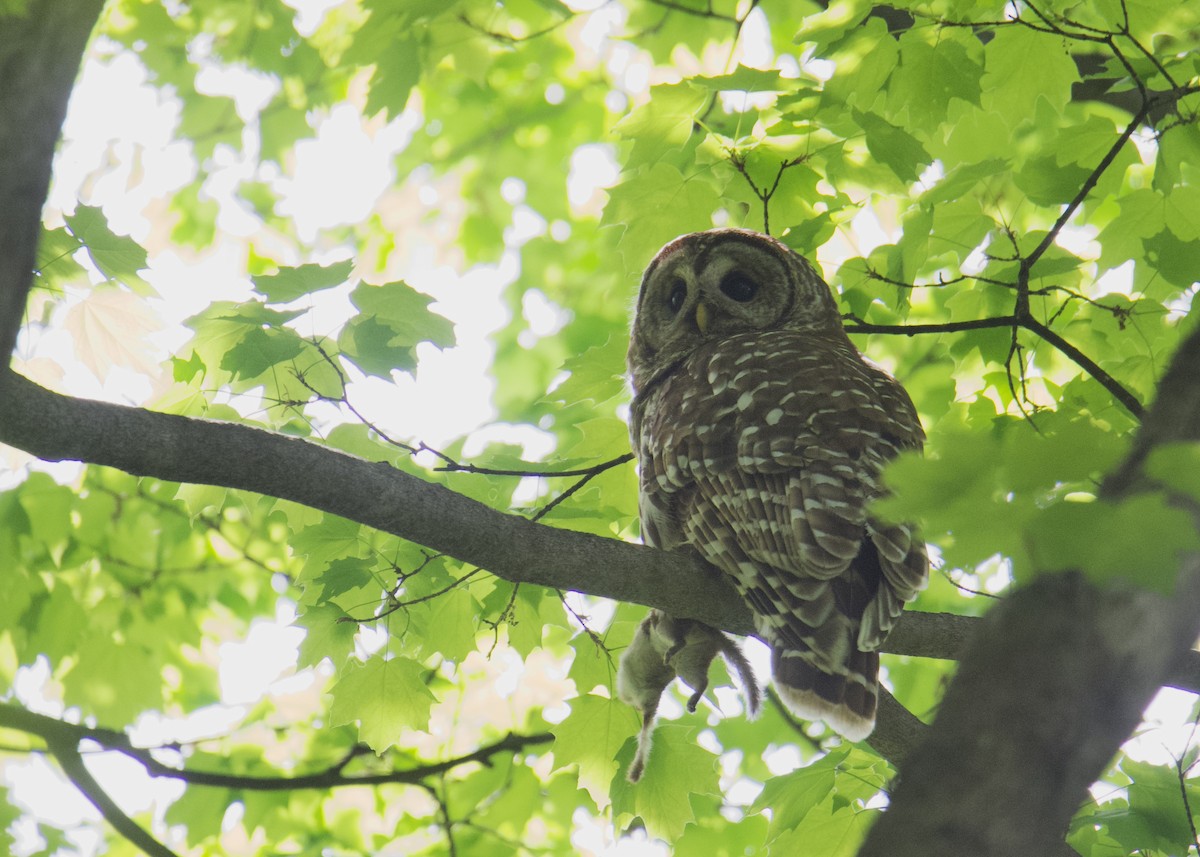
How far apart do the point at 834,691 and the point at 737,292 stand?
86.2 inches

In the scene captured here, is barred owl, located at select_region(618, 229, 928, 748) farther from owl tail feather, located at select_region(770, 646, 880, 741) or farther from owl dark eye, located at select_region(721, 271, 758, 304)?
owl dark eye, located at select_region(721, 271, 758, 304)

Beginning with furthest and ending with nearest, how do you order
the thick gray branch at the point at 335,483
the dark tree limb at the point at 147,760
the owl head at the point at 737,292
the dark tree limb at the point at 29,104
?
the owl head at the point at 737,292 → the dark tree limb at the point at 147,760 → the thick gray branch at the point at 335,483 → the dark tree limb at the point at 29,104

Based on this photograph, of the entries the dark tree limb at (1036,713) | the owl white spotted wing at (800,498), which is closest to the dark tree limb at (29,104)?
the dark tree limb at (1036,713)

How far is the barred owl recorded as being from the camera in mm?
2848

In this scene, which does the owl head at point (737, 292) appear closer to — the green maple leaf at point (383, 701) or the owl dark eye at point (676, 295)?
the owl dark eye at point (676, 295)

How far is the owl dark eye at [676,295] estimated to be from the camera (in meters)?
4.70

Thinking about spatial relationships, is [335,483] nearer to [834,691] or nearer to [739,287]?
[834,691]

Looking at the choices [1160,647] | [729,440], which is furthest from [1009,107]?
[1160,647]

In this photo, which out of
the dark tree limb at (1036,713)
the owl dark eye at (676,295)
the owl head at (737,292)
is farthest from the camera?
the owl dark eye at (676,295)

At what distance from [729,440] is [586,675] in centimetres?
120

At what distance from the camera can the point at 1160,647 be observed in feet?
3.87

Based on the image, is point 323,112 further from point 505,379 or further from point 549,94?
point 505,379

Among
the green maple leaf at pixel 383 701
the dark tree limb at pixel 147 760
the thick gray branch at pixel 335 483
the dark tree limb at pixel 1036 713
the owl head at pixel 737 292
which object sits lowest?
the dark tree limb at pixel 1036 713

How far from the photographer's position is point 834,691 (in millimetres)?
2820
